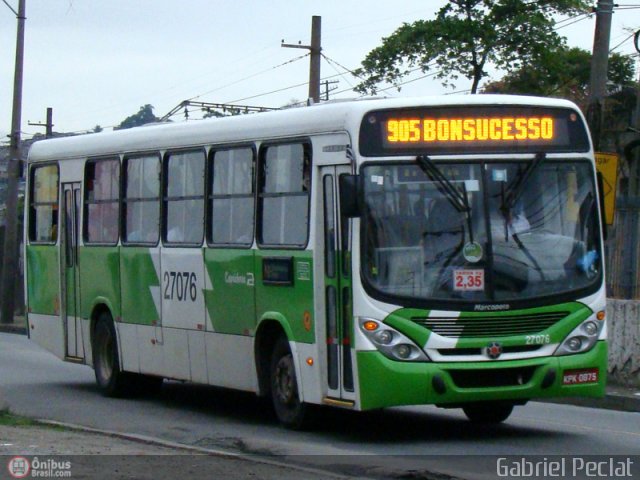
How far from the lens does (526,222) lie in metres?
12.0

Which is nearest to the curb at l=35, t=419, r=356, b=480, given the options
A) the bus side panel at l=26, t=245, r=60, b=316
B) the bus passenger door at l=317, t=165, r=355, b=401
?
the bus passenger door at l=317, t=165, r=355, b=401

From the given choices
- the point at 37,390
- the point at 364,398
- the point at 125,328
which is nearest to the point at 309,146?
the point at 364,398

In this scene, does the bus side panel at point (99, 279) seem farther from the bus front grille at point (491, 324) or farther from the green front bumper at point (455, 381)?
the bus front grille at point (491, 324)

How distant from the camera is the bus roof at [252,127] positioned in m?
12.2

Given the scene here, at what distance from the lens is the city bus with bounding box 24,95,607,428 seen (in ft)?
38.1

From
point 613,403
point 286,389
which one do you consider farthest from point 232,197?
point 613,403

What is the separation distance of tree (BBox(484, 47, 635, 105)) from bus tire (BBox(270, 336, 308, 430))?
91.8ft

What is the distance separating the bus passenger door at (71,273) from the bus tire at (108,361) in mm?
514

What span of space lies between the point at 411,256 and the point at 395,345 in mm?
772

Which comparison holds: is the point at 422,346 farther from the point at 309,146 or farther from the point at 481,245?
the point at 309,146

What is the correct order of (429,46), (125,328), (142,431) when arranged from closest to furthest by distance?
(142,431) → (125,328) → (429,46)

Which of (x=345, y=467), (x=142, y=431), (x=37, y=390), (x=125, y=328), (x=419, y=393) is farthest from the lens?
(x=37, y=390)

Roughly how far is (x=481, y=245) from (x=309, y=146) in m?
1.99

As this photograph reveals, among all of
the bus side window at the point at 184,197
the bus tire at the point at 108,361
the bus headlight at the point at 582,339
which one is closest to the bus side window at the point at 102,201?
the bus tire at the point at 108,361
